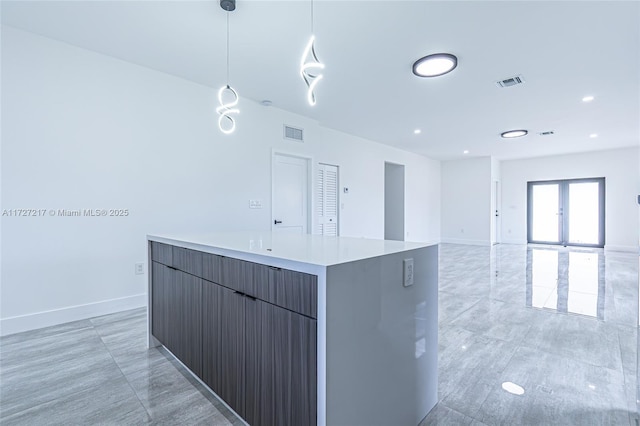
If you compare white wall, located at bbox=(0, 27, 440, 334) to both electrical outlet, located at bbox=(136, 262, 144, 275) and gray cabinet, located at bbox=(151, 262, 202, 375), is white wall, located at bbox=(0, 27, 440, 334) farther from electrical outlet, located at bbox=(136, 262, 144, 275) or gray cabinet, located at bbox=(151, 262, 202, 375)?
gray cabinet, located at bbox=(151, 262, 202, 375)

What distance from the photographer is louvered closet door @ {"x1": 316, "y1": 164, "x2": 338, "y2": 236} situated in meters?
5.76

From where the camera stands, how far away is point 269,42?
9.62 ft

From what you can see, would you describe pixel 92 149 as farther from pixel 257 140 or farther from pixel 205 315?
pixel 205 315

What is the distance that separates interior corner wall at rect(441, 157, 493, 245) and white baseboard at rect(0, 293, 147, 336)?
8.93 m

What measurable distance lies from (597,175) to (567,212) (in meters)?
1.21

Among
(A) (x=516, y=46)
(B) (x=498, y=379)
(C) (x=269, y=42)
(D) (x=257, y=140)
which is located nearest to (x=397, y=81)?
(A) (x=516, y=46)

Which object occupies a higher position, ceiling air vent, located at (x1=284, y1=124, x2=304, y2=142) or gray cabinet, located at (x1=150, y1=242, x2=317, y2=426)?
ceiling air vent, located at (x1=284, y1=124, x2=304, y2=142)

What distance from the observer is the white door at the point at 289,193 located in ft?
16.3

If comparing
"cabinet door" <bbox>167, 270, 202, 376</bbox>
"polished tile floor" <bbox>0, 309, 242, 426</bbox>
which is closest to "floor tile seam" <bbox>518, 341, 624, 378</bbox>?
"polished tile floor" <bbox>0, 309, 242, 426</bbox>

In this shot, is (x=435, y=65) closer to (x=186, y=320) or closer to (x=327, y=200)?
(x=327, y=200)

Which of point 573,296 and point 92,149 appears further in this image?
point 573,296

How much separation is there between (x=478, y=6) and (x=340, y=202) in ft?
13.7

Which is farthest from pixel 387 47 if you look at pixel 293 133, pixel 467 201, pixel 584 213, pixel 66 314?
pixel 584 213

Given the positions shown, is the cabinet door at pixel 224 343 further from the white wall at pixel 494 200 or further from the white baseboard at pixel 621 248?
the white baseboard at pixel 621 248
